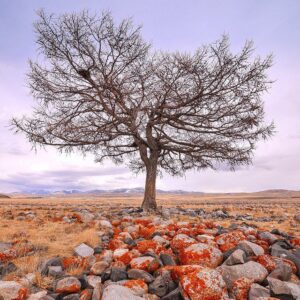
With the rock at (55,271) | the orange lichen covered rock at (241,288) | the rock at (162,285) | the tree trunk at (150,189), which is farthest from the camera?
the tree trunk at (150,189)

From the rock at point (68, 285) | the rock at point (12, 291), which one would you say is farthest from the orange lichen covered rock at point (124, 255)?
the rock at point (12, 291)

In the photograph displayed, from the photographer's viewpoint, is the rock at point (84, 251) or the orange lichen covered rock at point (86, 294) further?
the rock at point (84, 251)

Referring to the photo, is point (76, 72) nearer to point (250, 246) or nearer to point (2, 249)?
point (2, 249)

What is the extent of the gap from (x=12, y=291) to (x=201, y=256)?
351 centimetres

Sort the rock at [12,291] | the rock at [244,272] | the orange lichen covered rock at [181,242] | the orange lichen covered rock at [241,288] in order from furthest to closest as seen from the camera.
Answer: the orange lichen covered rock at [181,242] < the rock at [244,272] < the orange lichen covered rock at [241,288] < the rock at [12,291]

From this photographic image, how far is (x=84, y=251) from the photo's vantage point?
750 centimetres

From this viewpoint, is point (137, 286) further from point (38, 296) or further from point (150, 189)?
point (150, 189)

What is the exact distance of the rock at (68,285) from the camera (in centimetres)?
534

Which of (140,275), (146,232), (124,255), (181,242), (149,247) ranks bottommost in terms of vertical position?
(140,275)

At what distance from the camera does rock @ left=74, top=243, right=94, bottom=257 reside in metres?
7.38

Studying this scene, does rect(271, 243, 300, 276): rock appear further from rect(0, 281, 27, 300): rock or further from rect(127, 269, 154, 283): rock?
rect(0, 281, 27, 300): rock

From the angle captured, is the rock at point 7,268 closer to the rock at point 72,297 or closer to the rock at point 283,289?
the rock at point 72,297

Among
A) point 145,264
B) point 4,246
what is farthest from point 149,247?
point 4,246

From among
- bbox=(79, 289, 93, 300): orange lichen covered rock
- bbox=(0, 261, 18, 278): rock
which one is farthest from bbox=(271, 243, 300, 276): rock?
bbox=(0, 261, 18, 278): rock
